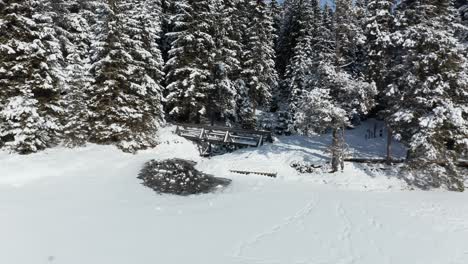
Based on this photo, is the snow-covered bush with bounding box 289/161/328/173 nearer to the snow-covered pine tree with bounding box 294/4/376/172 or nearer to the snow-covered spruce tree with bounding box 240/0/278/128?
the snow-covered pine tree with bounding box 294/4/376/172

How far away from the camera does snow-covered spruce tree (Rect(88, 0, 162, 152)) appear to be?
22516mm

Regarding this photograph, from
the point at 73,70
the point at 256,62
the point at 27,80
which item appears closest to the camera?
the point at 27,80

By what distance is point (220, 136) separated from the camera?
88.1ft

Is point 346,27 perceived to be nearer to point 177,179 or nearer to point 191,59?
point 177,179

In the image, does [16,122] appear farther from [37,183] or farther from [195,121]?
[195,121]

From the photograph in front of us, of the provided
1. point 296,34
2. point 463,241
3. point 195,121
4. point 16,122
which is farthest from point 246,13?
point 463,241

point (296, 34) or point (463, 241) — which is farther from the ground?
point (296, 34)

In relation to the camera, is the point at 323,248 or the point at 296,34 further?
the point at 296,34

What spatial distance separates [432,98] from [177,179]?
13.2 m

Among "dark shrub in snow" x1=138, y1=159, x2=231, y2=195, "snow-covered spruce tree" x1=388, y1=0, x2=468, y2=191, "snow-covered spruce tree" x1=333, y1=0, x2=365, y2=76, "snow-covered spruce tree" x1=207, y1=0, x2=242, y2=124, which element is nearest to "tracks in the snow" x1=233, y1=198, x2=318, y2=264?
"dark shrub in snow" x1=138, y1=159, x2=231, y2=195

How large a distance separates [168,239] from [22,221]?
4523 mm

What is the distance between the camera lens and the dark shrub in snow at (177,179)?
56.0ft

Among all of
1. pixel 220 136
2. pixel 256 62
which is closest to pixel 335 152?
pixel 220 136

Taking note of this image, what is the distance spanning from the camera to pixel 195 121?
30312 millimetres
